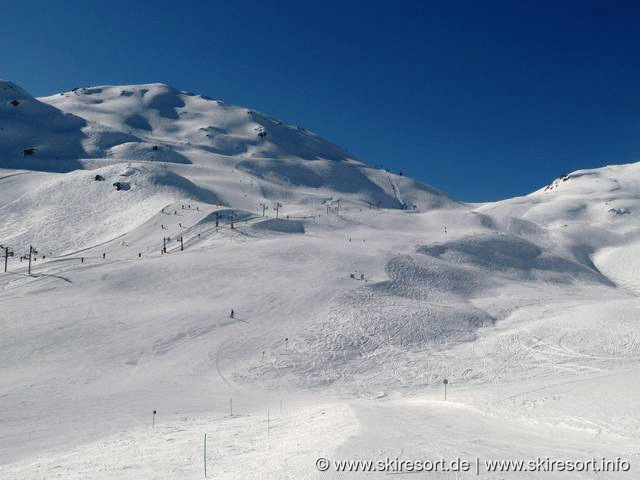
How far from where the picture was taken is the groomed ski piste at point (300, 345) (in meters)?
17.9

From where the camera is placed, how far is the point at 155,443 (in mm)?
22219

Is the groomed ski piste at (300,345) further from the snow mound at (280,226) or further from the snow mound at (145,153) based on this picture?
the snow mound at (145,153)

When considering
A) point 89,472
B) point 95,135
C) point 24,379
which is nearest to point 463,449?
point 89,472

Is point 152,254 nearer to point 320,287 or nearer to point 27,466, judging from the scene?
point 320,287

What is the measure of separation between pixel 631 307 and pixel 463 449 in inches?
1492
